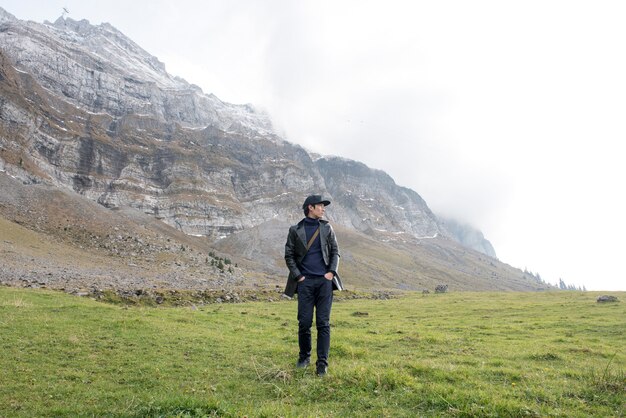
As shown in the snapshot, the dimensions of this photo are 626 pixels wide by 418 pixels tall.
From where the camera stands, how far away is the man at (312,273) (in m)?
9.43

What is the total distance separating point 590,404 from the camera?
7.44 metres

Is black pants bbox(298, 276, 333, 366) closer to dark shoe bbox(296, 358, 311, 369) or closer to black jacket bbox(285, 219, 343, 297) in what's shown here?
dark shoe bbox(296, 358, 311, 369)

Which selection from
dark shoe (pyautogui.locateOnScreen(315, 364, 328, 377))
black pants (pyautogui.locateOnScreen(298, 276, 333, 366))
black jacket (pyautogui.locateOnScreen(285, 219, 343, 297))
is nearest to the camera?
dark shoe (pyautogui.locateOnScreen(315, 364, 328, 377))

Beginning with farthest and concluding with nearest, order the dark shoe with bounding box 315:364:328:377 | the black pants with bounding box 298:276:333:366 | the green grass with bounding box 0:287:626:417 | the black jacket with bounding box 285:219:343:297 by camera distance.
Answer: the black jacket with bounding box 285:219:343:297
the black pants with bounding box 298:276:333:366
the dark shoe with bounding box 315:364:328:377
the green grass with bounding box 0:287:626:417

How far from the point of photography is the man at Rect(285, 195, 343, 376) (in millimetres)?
9430

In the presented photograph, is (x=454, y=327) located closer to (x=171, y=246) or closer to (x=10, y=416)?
(x=10, y=416)

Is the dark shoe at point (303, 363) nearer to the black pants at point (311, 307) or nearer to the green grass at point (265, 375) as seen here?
the black pants at point (311, 307)

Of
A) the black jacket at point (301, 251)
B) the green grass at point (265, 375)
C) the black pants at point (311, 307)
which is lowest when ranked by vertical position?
the green grass at point (265, 375)

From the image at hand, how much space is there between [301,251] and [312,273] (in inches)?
25.1

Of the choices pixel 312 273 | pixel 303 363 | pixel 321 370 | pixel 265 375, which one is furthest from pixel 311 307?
pixel 265 375

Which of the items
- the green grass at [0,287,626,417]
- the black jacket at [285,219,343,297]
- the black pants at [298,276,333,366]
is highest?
the black jacket at [285,219,343,297]

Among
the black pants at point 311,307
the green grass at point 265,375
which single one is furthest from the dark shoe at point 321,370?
the black pants at point 311,307

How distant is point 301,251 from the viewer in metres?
9.75

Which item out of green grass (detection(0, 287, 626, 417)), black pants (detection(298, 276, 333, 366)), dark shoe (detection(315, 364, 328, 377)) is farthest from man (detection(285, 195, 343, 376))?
green grass (detection(0, 287, 626, 417))
